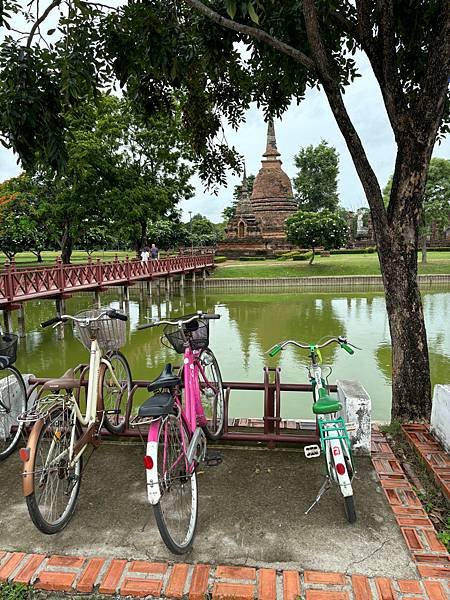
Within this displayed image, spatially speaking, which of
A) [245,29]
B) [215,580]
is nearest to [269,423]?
[215,580]

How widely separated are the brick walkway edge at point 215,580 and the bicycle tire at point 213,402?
3.42 feet

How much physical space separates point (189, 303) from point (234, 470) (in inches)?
605

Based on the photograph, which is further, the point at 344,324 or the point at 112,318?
the point at 344,324

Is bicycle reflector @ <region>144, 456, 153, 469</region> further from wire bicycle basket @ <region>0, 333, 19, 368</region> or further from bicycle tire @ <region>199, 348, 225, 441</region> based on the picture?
wire bicycle basket @ <region>0, 333, 19, 368</region>

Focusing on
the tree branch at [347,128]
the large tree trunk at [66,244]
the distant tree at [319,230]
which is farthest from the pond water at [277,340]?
the distant tree at [319,230]

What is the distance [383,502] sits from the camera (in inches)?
88.4

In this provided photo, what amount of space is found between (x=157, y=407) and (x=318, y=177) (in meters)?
36.9

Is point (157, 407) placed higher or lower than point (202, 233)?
lower

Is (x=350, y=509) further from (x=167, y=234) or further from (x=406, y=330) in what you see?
(x=167, y=234)

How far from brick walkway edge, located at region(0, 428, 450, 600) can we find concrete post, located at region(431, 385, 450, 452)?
3.19ft

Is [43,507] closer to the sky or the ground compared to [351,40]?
closer to the ground

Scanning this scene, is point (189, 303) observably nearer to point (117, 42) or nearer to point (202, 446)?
point (117, 42)

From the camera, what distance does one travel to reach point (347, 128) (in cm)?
330

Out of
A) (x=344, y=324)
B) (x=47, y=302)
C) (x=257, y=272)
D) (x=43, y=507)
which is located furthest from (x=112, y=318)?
(x=257, y=272)
